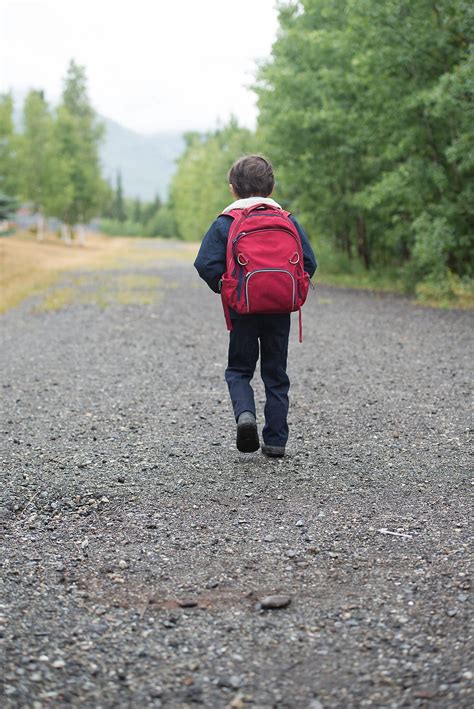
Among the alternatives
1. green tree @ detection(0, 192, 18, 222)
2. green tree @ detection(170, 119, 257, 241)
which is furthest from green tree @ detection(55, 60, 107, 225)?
green tree @ detection(0, 192, 18, 222)

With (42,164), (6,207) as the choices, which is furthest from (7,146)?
(6,207)

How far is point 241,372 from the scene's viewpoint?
5.31 m

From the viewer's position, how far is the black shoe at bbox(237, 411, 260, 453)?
198 inches

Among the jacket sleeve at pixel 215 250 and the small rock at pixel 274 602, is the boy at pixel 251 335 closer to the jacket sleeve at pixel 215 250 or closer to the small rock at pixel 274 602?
the jacket sleeve at pixel 215 250

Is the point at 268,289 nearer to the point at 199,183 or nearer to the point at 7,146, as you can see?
the point at 7,146

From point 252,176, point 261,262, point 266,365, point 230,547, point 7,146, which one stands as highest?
point 7,146

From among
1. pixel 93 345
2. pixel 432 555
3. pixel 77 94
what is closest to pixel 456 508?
pixel 432 555

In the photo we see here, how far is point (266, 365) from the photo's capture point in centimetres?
529

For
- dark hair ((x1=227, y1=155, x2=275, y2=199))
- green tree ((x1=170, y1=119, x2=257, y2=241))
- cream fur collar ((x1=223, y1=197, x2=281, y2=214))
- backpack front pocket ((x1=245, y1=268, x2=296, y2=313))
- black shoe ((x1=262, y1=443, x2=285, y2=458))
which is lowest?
black shoe ((x1=262, y1=443, x2=285, y2=458))

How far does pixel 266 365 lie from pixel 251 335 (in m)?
0.26

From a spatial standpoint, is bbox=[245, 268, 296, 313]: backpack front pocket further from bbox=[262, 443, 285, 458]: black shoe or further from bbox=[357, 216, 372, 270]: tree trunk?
bbox=[357, 216, 372, 270]: tree trunk

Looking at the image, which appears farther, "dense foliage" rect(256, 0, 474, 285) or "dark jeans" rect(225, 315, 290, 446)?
"dense foliage" rect(256, 0, 474, 285)

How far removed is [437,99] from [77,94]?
192 ft

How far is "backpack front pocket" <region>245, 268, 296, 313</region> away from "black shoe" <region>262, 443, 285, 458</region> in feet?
3.28
